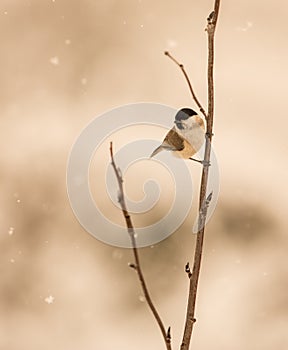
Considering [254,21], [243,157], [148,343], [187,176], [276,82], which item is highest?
[254,21]

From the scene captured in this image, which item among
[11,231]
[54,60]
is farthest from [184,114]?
[54,60]

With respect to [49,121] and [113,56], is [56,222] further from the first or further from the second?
[113,56]

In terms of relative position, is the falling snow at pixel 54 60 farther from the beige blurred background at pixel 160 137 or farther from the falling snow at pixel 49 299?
the falling snow at pixel 49 299

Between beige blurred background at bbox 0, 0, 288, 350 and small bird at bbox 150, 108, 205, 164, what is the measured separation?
6.02 feet

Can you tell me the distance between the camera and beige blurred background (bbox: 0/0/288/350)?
2447mm

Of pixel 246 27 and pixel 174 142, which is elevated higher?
pixel 246 27

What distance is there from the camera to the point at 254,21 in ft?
9.96

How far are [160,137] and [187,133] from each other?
2.20 metres

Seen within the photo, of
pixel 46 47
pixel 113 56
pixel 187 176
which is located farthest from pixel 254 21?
pixel 187 176

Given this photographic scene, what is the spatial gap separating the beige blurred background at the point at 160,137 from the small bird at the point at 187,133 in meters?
1.84

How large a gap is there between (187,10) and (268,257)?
1255mm

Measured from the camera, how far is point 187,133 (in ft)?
1.96

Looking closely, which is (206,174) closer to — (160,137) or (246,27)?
(160,137)

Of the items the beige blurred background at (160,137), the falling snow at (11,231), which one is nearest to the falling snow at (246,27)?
the beige blurred background at (160,137)
